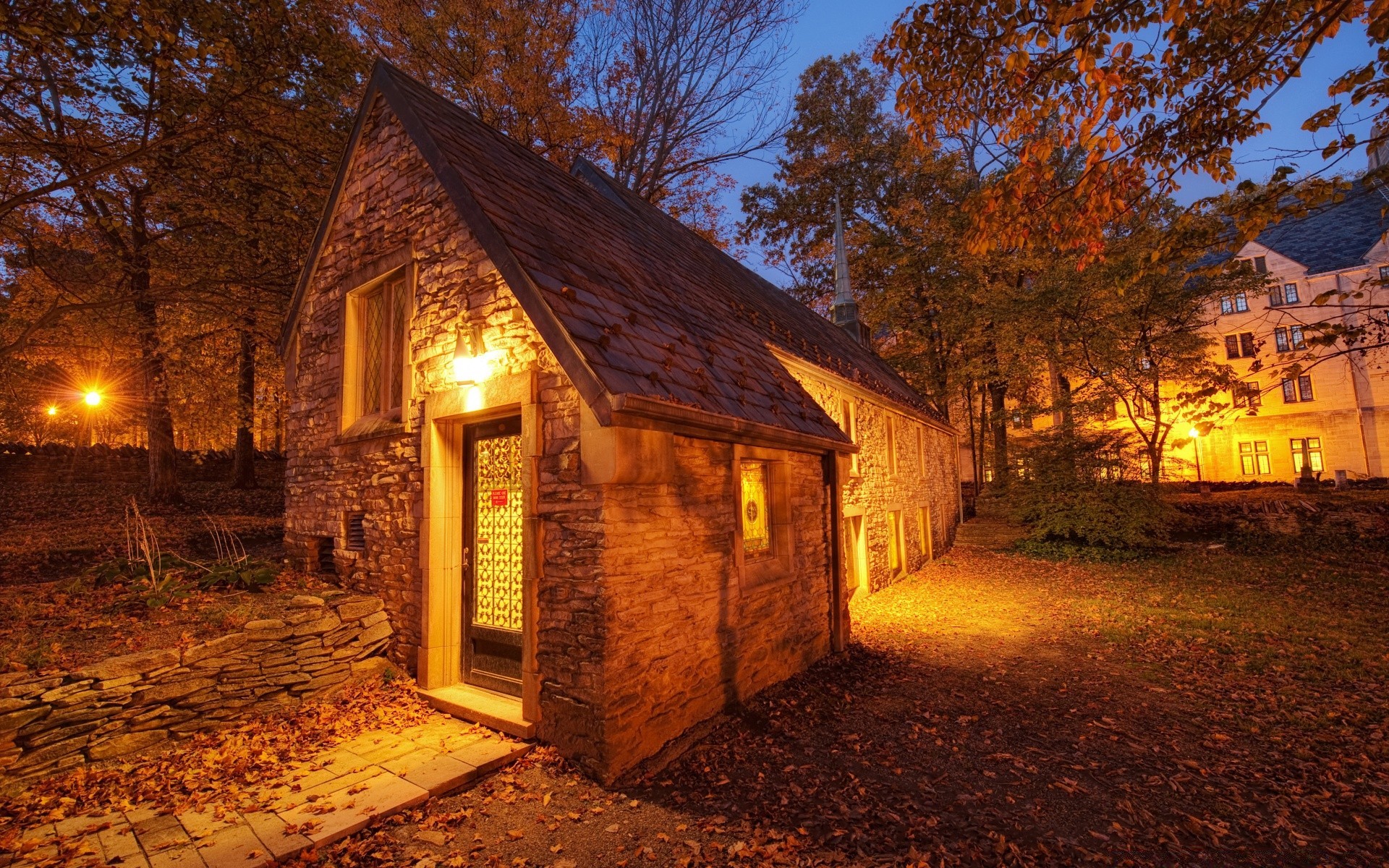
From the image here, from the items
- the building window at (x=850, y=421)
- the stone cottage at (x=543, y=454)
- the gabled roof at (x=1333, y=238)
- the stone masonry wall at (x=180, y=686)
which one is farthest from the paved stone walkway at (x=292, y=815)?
the gabled roof at (x=1333, y=238)

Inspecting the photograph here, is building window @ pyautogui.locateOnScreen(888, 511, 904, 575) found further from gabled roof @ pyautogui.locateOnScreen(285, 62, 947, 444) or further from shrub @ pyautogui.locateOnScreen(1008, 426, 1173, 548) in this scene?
gabled roof @ pyautogui.locateOnScreen(285, 62, 947, 444)

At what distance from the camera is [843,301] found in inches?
951

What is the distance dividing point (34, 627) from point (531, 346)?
5314mm

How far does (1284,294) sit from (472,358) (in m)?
42.9

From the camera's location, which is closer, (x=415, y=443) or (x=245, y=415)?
(x=415, y=443)

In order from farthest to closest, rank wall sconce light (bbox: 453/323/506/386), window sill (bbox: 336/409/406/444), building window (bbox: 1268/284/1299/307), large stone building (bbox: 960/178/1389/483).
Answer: building window (bbox: 1268/284/1299/307), large stone building (bbox: 960/178/1389/483), window sill (bbox: 336/409/406/444), wall sconce light (bbox: 453/323/506/386)

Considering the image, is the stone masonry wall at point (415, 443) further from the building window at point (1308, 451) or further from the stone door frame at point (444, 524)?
the building window at point (1308, 451)

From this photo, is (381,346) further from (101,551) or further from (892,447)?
(892,447)

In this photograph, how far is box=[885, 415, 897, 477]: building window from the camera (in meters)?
14.9

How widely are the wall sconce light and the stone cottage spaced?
0.02m

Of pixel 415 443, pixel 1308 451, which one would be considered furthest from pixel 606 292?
pixel 1308 451

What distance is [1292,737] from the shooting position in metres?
5.71

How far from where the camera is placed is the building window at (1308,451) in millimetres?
30641

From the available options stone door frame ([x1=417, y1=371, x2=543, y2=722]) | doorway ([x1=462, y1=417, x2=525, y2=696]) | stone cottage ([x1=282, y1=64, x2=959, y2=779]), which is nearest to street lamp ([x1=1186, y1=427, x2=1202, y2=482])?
stone cottage ([x1=282, y1=64, x2=959, y2=779])
